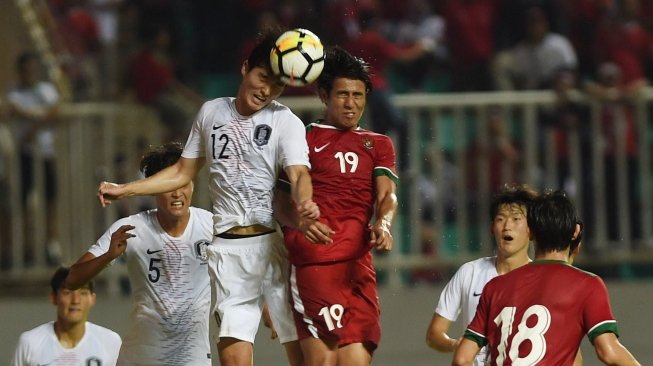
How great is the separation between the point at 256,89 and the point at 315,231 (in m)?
0.78

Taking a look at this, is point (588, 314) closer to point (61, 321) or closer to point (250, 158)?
point (250, 158)

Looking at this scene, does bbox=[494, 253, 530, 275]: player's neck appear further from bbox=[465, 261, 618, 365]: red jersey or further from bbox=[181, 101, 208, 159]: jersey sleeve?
bbox=[181, 101, 208, 159]: jersey sleeve

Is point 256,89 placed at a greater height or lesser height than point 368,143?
greater

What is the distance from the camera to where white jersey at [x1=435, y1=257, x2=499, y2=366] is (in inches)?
266

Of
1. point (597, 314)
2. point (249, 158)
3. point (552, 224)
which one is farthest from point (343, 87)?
point (597, 314)

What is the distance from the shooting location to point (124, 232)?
22.0 feet

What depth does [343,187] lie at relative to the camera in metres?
6.72

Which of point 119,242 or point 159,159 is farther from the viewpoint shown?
point 159,159

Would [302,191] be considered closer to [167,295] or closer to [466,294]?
[466,294]

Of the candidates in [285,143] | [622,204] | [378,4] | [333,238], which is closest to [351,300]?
[333,238]

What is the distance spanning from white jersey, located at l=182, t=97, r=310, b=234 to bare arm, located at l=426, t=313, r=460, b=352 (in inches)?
A: 36.3

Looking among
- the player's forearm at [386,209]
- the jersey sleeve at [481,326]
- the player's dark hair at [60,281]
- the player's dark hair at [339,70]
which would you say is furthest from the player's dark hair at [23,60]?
the jersey sleeve at [481,326]

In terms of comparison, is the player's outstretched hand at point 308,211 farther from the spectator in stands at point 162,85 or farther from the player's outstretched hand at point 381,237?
the spectator in stands at point 162,85

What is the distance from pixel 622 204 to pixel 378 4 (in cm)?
274
